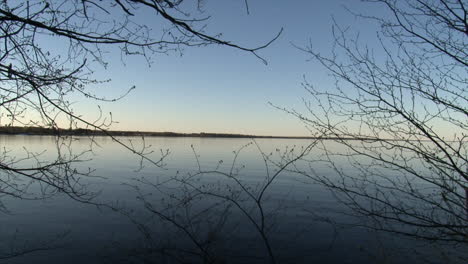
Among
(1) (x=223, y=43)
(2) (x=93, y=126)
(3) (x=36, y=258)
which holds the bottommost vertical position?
(3) (x=36, y=258)

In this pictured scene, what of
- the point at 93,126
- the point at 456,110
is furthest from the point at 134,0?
the point at 456,110

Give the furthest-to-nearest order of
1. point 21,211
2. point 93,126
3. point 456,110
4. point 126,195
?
point 126,195, point 21,211, point 456,110, point 93,126

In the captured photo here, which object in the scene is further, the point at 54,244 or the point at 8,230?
the point at 8,230

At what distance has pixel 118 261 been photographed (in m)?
Result: 7.55

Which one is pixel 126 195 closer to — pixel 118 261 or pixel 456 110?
pixel 118 261

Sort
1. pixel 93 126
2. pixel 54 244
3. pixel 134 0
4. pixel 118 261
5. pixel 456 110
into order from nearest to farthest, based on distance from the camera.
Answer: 1. pixel 134 0
2. pixel 93 126
3. pixel 456 110
4. pixel 118 261
5. pixel 54 244

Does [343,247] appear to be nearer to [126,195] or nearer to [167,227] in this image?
[167,227]

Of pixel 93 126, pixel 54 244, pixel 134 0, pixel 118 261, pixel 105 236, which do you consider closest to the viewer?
pixel 134 0

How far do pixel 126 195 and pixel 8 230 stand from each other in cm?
518

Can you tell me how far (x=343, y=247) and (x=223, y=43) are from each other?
8.25 metres

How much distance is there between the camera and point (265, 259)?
7.94 metres

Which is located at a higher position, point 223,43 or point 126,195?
point 223,43

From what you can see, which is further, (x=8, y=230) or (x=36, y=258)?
(x=8, y=230)

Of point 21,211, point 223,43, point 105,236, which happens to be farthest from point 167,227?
point 223,43
